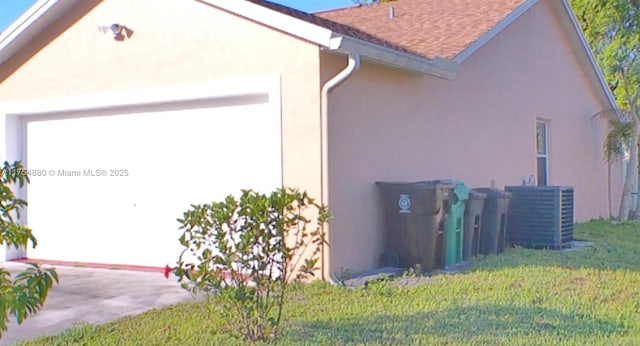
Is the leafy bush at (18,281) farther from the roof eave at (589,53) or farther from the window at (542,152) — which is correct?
the roof eave at (589,53)

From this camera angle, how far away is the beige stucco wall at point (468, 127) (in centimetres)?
853

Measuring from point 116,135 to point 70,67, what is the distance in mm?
1338

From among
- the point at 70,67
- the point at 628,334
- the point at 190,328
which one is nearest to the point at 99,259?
the point at 70,67

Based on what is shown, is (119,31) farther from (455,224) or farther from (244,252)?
(244,252)

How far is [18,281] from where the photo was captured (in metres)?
3.53

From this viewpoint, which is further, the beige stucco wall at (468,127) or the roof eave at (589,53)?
the roof eave at (589,53)

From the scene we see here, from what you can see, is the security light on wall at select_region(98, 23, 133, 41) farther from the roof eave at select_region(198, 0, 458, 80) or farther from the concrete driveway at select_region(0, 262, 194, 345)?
the concrete driveway at select_region(0, 262, 194, 345)

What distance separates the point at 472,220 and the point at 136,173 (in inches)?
195

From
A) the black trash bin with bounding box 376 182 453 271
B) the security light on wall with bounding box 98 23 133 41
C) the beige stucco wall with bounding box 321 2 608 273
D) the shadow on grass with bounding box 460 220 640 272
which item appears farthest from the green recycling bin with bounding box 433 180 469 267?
the security light on wall with bounding box 98 23 133 41

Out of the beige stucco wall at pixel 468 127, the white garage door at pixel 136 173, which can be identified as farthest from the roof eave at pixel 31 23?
the beige stucco wall at pixel 468 127

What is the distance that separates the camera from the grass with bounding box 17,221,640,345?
18.4 feet

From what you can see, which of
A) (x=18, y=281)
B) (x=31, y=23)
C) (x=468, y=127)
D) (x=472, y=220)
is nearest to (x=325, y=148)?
(x=472, y=220)

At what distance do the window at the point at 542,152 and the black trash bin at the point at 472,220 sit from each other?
497cm

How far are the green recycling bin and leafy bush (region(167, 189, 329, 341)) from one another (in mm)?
3765
